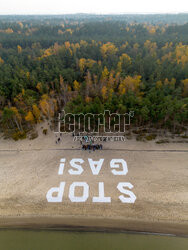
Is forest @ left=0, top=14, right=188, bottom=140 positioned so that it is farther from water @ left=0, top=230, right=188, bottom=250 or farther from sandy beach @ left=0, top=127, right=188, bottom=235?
water @ left=0, top=230, right=188, bottom=250

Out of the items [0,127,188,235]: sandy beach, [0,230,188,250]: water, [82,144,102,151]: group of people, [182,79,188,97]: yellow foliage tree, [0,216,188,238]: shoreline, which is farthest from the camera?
[182,79,188,97]: yellow foliage tree

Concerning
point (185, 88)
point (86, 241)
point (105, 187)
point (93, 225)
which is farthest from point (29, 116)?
point (185, 88)

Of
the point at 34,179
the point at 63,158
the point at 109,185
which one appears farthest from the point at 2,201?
the point at 109,185

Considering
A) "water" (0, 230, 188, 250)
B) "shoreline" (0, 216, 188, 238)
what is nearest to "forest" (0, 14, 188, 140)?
"shoreline" (0, 216, 188, 238)

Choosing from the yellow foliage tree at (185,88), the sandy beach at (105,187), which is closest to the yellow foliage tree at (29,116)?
the sandy beach at (105,187)

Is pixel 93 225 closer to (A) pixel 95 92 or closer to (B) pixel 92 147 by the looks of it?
(B) pixel 92 147
